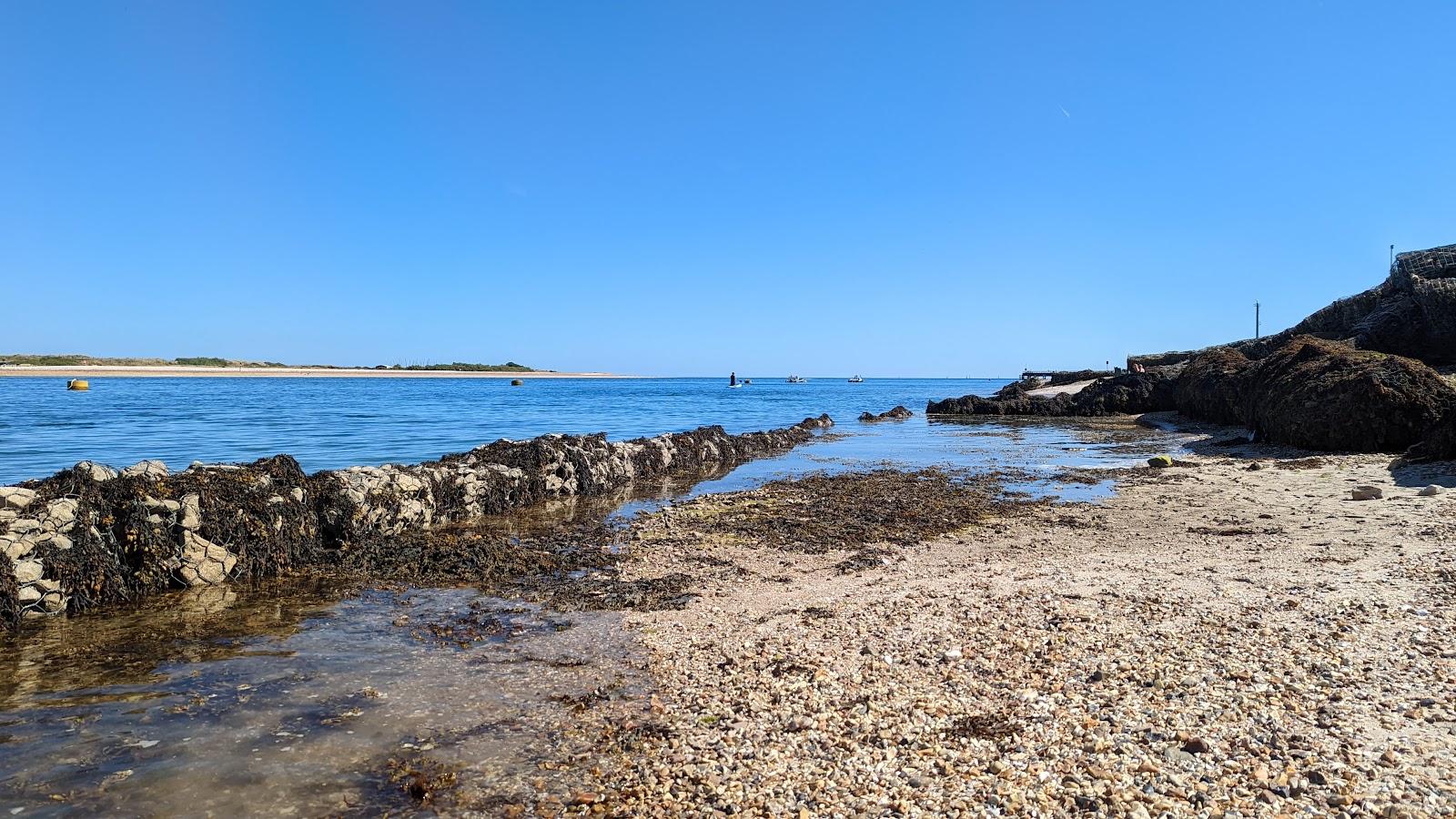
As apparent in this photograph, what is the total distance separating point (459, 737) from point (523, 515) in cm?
731

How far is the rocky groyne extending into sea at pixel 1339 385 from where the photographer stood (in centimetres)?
1408

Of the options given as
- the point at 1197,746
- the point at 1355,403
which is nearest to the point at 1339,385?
the point at 1355,403

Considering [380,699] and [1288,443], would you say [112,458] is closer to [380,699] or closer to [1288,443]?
[380,699]

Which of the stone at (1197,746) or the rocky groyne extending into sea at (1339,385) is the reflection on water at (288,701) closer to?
the stone at (1197,746)

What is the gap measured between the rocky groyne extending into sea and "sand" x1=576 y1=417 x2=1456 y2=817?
8178 millimetres

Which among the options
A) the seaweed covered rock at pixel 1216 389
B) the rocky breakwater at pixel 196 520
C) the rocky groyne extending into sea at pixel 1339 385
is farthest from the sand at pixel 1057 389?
the rocky breakwater at pixel 196 520

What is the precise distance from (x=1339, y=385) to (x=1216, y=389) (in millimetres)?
9827

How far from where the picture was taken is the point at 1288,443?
16.0m

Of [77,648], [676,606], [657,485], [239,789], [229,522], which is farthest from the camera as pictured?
[657,485]

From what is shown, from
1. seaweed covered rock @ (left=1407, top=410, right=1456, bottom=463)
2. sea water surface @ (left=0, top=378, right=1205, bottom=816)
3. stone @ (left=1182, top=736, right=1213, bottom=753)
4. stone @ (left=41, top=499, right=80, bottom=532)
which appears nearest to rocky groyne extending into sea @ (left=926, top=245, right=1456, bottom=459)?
seaweed covered rock @ (left=1407, top=410, right=1456, bottom=463)

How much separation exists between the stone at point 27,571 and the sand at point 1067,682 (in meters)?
4.78

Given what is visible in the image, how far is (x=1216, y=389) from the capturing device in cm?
2439

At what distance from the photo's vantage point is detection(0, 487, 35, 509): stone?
6.73 metres

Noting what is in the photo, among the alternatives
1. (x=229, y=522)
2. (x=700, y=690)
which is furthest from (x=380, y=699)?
(x=229, y=522)
